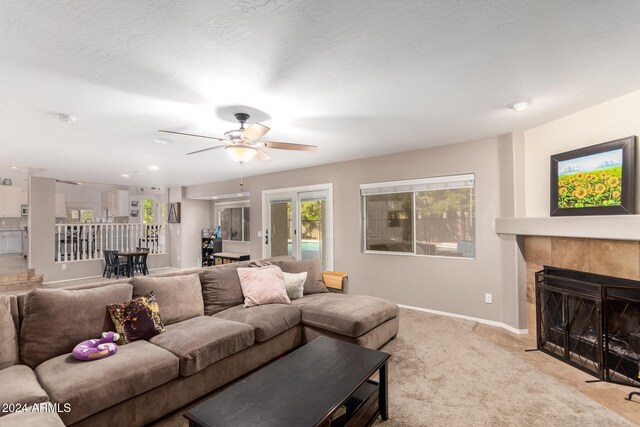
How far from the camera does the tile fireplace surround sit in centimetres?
255

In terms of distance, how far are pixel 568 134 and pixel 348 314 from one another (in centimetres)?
294

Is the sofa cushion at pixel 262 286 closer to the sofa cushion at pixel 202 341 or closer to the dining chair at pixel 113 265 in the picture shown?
the sofa cushion at pixel 202 341

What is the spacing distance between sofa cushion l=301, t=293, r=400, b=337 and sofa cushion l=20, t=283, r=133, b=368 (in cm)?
173

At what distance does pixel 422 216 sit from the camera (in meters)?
4.44

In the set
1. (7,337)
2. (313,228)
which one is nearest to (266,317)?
(7,337)

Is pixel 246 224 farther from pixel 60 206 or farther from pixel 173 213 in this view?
pixel 60 206

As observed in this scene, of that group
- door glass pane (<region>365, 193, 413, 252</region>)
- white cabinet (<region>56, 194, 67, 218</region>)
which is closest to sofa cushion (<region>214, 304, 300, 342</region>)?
door glass pane (<region>365, 193, 413, 252</region>)

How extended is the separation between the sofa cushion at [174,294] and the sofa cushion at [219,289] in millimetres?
109

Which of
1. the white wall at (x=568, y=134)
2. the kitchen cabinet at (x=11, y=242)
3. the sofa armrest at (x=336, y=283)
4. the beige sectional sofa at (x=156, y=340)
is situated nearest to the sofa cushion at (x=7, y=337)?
the beige sectional sofa at (x=156, y=340)

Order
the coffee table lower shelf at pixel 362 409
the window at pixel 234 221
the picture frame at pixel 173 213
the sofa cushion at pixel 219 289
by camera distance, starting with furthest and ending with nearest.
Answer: the picture frame at pixel 173 213 < the window at pixel 234 221 < the sofa cushion at pixel 219 289 < the coffee table lower shelf at pixel 362 409

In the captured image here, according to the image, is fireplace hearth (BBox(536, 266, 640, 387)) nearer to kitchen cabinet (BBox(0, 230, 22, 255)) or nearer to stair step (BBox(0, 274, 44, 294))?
stair step (BBox(0, 274, 44, 294))

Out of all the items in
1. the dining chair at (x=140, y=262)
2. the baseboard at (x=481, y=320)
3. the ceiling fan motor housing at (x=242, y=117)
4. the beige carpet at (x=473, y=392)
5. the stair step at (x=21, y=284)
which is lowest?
the beige carpet at (x=473, y=392)

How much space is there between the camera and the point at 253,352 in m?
2.58

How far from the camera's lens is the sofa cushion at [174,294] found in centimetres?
260
